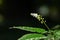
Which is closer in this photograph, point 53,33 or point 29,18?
point 53,33

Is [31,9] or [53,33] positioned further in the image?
[31,9]

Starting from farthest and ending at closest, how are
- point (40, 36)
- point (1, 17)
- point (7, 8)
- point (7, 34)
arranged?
point (7, 8)
point (1, 17)
point (7, 34)
point (40, 36)

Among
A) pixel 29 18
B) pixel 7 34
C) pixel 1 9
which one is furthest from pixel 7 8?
pixel 7 34

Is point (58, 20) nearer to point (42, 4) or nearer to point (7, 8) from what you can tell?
point (42, 4)

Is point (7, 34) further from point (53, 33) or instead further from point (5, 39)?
point (53, 33)

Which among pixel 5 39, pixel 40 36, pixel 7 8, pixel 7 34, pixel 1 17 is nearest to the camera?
pixel 40 36

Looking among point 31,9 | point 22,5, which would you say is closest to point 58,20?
point 31,9

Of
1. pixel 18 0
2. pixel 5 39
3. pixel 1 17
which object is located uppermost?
pixel 18 0

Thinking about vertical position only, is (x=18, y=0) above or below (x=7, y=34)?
above

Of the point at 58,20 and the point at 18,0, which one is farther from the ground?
the point at 18,0
